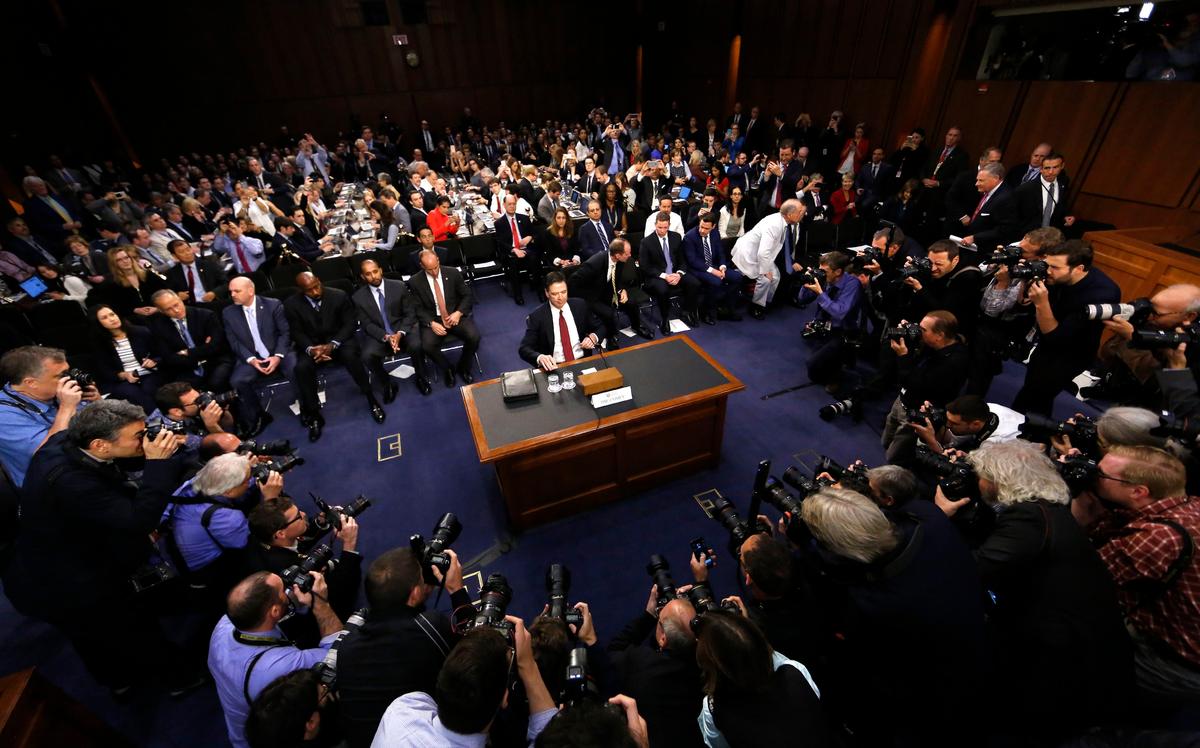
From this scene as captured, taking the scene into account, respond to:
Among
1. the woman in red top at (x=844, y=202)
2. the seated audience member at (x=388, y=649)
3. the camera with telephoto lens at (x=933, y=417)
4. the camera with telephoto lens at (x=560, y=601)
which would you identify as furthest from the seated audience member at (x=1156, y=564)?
the woman in red top at (x=844, y=202)

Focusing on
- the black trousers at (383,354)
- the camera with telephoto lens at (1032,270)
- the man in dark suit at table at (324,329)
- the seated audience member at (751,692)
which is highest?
the camera with telephoto lens at (1032,270)

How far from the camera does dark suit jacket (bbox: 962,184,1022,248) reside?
5.57m

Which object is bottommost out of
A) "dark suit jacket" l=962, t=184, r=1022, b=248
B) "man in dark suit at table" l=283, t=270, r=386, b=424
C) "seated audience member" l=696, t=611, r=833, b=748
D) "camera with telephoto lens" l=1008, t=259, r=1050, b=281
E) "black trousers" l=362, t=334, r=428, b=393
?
"black trousers" l=362, t=334, r=428, b=393

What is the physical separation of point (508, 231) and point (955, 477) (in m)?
5.99

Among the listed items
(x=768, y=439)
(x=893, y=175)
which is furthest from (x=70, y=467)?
(x=893, y=175)

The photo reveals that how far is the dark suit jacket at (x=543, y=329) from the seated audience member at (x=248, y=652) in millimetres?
2502

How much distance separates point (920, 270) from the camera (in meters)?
4.02

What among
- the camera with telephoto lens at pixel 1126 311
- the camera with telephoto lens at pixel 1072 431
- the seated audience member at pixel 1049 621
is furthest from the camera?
the camera with telephoto lens at pixel 1126 311

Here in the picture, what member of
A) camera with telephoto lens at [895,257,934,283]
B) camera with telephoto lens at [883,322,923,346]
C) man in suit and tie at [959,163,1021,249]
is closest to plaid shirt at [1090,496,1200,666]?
camera with telephoto lens at [883,322,923,346]

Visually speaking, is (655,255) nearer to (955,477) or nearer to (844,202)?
(844,202)

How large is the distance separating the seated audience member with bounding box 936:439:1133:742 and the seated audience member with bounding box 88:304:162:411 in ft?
20.7

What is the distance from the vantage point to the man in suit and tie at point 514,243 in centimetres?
674

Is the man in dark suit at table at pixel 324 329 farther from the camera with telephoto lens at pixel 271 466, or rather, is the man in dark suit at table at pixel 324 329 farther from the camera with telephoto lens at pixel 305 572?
the camera with telephoto lens at pixel 305 572

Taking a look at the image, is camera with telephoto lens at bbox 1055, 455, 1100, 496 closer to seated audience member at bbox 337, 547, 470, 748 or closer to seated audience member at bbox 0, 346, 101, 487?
seated audience member at bbox 337, 547, 470, 748
